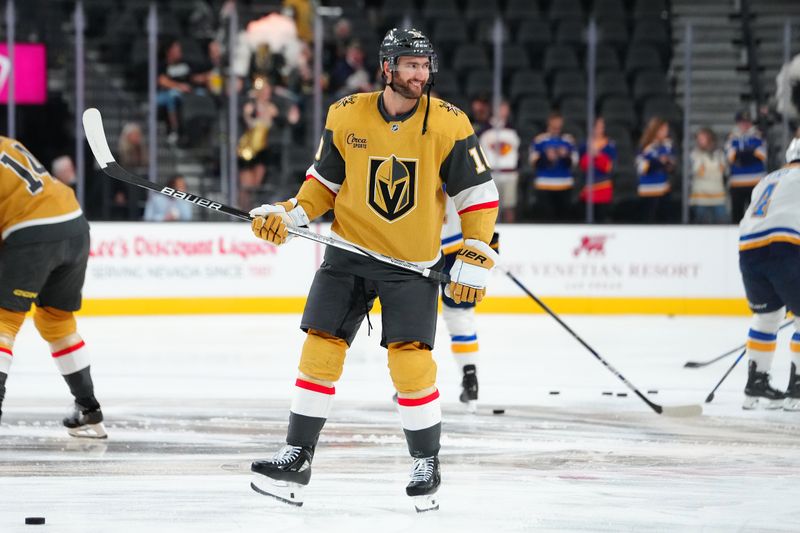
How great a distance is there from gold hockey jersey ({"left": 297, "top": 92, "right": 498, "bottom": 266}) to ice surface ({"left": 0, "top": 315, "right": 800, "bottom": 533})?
755mm

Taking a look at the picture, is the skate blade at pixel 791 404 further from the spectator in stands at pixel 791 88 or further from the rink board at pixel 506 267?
the spectator in stands at pixel 791 88

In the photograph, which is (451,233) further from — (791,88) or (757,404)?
(791,88)

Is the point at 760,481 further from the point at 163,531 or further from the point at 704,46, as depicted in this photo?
the point at 704,46

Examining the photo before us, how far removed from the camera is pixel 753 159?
898 cm

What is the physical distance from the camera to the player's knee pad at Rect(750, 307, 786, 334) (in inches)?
203

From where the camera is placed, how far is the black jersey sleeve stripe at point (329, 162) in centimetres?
339

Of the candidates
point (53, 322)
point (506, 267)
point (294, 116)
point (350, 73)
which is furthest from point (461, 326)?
point (350, 73)

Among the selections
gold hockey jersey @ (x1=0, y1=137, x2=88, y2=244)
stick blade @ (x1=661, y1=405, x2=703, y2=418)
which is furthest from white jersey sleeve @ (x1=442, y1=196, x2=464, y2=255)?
gold hockey jersey @ (x1=0, y1=137, x2=88, y2=244)

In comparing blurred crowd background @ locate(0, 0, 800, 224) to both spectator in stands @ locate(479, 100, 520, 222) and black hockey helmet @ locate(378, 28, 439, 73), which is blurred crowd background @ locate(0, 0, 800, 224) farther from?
black hockey helmet @ locate(378, 28, 439, 73)

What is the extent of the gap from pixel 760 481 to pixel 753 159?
223 inches

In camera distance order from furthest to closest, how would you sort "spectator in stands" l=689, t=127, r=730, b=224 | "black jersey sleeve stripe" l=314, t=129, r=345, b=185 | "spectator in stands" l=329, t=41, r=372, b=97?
"spectator in stands" l=329, t=41, r=372, b=97, "spectator in stands" l=689, t=127, r=730, b=224, "black jersey sleeve stripe" l=314, t=129, r=345, b=185

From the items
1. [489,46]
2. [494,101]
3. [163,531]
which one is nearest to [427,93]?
[163,531]

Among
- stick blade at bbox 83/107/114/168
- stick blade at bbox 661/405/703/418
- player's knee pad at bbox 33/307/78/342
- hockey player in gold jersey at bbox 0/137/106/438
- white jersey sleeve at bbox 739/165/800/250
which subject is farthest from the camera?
white jersey sleeve at bbox 739/165/800/250

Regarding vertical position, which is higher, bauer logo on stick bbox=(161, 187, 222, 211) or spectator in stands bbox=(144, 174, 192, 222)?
bauer logo on stick bbox=(161, 187, 222, 211)
